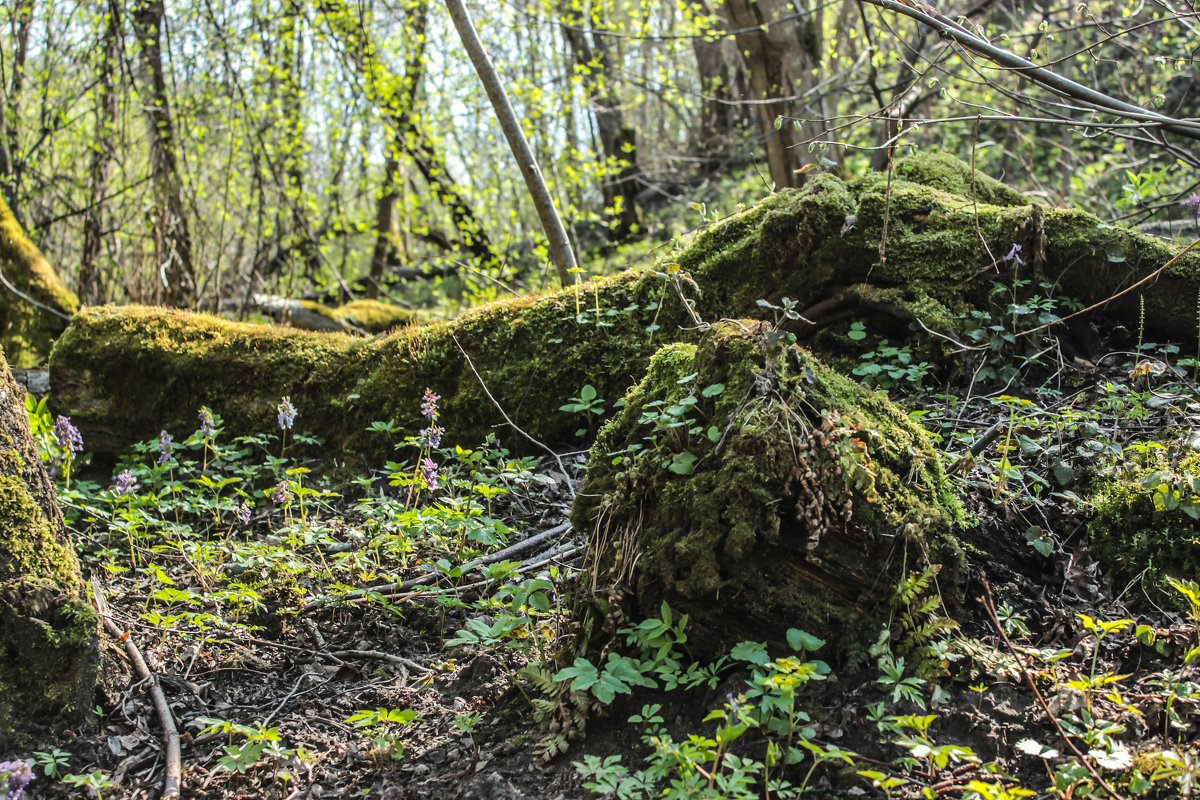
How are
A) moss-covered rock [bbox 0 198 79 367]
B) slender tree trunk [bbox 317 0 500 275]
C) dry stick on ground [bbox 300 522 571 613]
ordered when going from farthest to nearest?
slender tree trunk [bbox 317 0 500 275]
moss-covered rock [bbox 0 198 79 367]
dry stick on ground [bbox 300 522 571 613]

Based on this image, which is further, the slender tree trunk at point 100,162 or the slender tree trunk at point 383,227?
the slender tree trunk at point 383,227

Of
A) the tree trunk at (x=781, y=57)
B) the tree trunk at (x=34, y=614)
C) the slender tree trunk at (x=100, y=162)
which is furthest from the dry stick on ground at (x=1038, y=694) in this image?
the slender tree trunk at (x=100, y=162)

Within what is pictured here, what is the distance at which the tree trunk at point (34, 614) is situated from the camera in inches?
94.7

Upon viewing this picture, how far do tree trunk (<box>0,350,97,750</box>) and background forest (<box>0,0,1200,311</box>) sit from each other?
15.5ft

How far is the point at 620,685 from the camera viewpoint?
2172 millimetres

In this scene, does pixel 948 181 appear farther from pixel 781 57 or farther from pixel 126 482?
pixel 126 482

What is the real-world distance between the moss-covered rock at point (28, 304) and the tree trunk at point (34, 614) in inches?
217

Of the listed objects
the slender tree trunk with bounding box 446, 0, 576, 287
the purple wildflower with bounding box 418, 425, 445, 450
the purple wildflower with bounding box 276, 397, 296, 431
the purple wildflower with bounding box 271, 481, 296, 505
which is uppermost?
the slender tree trunk with bounding box 446, 0, 576, 287

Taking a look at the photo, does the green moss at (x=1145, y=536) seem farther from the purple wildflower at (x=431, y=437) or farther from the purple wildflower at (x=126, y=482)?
the purple wildflower at (x=126, y=482)

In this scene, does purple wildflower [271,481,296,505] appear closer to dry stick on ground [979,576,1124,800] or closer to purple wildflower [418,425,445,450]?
purple wildflower [418,425,445,450]

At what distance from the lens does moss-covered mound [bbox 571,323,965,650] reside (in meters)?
2.31

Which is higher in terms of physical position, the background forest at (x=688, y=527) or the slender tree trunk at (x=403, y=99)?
the slender tree trunk at (x=403, y=99)

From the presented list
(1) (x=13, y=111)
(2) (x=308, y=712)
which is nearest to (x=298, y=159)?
(1) (x=13, y=111)

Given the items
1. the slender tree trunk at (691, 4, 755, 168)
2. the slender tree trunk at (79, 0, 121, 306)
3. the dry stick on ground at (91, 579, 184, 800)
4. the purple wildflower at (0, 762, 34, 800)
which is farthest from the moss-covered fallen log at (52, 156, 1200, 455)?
the slender tree trunk at (691, 4, 755, 168)
